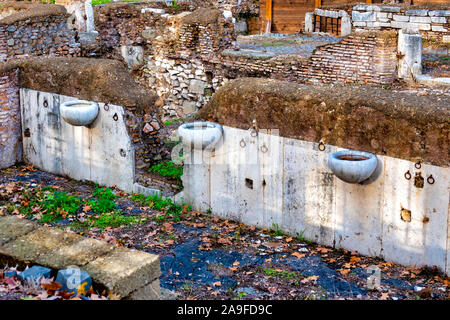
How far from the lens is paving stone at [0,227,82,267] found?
4648 mm

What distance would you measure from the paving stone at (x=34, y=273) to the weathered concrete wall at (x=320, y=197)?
4.01 m

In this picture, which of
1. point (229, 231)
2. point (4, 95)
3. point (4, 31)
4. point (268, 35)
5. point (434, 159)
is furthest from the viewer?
point (268, 35)

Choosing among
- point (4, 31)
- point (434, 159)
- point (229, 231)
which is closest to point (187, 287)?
point (229, 231)

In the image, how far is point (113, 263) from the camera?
4.48m

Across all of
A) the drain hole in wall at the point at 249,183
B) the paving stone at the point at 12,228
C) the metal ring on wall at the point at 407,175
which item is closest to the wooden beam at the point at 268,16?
the drain hole in wall at the point at 249,183

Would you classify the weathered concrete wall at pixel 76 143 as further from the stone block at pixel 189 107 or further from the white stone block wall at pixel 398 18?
the white stone block wall at pixel 398 18

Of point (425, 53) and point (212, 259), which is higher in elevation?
point (425, 53)

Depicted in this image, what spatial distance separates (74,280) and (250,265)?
11.3 ft

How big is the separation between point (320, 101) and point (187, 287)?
2.68 m

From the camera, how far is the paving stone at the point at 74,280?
4.18 meters

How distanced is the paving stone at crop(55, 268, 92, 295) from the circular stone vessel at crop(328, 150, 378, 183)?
3565 mm

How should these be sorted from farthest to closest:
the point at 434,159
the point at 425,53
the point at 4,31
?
the point at 425,53
the point at 4,31
the point at 434,159

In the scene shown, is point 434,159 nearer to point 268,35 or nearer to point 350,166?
point 350,166

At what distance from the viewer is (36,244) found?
15.8 ft
